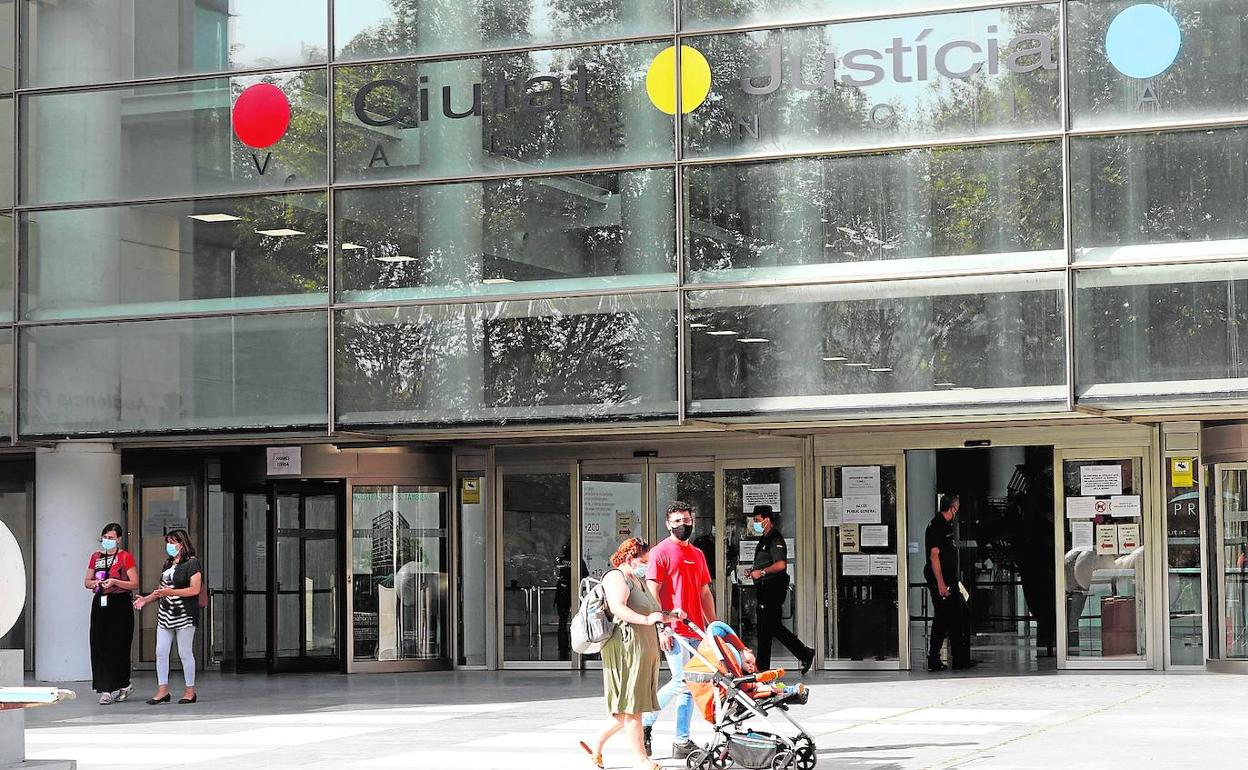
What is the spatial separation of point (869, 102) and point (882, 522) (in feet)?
16.2

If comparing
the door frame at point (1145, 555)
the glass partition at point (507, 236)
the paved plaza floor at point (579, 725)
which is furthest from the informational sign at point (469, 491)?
the door frame at point (1145, 555)

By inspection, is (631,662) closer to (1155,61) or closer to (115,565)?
(115,565)

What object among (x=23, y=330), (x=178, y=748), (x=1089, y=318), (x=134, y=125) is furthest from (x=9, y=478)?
(x=1089, y=318)

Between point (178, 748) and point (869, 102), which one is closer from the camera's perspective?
point (178, 748)

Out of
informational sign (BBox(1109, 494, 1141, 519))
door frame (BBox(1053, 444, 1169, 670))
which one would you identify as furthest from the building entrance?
informational sign (BBox(1109, 494, 1141, 519))

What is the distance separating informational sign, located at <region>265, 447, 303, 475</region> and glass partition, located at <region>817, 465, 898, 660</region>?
610 cm

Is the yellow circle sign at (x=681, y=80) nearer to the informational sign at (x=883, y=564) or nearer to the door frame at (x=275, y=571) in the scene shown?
the informational sign at (x=883, y=564)

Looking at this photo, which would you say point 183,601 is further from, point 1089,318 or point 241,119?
point 1089,318

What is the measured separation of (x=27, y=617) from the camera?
22.2m

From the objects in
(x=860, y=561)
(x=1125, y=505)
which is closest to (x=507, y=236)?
(x=860, y=561)

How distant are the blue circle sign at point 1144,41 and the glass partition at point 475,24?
14.4 feet

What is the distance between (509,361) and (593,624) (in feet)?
24.7

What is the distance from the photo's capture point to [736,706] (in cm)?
1055

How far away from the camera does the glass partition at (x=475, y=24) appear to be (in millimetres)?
17875
